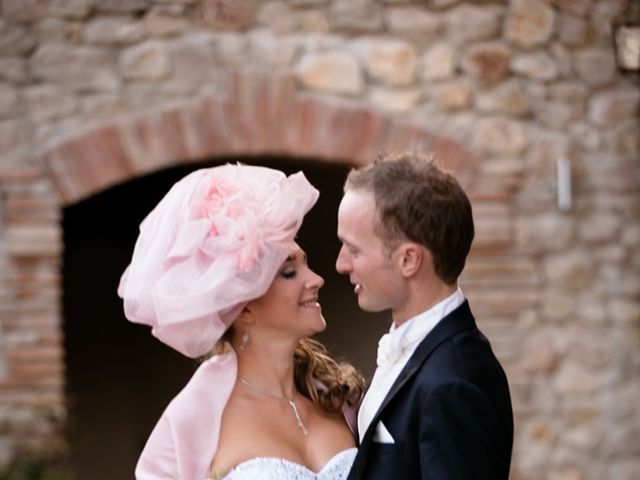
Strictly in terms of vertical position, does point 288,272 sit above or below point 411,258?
below

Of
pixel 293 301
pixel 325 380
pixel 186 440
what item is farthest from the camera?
pixel 325 380

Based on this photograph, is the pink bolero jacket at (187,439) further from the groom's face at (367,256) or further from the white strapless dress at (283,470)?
the groom's face at (367,256)

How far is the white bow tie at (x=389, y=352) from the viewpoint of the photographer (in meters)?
2.66

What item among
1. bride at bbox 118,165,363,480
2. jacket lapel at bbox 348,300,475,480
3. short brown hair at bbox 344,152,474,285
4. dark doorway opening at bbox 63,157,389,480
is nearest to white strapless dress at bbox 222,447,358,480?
bride at bbox 118,165,363,480

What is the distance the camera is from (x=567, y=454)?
5.63 metres

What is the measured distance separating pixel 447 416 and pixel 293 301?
77cm

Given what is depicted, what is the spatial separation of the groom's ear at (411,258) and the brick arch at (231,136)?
114 inches

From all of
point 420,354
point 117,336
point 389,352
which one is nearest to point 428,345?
point 420,354

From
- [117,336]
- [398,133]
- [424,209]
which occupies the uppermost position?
[424,209]

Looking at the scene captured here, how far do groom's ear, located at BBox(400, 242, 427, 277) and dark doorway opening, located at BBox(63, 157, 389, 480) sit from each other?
4763 millimetres

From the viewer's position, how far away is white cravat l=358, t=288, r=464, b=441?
261cm

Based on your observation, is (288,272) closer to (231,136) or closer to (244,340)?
(244,340)

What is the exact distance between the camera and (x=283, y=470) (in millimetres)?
2941

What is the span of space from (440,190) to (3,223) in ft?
10.3
